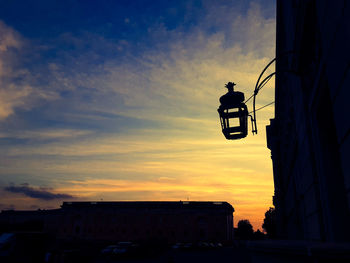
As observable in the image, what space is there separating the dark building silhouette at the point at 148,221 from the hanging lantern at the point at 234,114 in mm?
61403

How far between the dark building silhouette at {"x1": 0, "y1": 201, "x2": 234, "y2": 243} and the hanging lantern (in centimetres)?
6140

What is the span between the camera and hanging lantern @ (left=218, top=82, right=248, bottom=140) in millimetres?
5387

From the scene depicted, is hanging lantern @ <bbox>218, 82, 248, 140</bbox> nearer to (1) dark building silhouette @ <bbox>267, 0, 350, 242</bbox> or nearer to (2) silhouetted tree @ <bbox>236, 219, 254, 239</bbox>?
(1) dark building silhouette @ <bbox>267, 0, 350, 242</bbox>

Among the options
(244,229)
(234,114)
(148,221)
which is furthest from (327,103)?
(244,229)

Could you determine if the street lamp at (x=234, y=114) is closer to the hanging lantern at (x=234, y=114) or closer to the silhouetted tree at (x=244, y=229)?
the hanging lantern at (x=234, y=114)

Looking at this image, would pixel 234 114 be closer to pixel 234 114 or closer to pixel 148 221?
pixel 234 114

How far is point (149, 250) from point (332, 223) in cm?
3704

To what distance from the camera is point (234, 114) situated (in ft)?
17.8

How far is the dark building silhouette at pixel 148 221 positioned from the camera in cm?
6297

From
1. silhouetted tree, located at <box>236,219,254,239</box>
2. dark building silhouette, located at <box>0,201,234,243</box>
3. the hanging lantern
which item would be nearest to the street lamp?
the hanging lantern

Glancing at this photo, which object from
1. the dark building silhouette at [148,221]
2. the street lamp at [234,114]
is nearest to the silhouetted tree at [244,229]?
the dark building silhouette at [148,221]

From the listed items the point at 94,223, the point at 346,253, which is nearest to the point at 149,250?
the point at 94,223

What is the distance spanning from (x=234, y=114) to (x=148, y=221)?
6314 cm

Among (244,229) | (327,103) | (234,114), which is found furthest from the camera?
(244,229)
